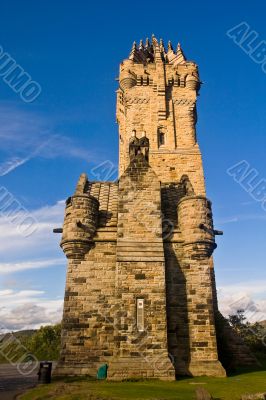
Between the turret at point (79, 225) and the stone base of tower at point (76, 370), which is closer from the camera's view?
the stone base of tower at point (76, 370)

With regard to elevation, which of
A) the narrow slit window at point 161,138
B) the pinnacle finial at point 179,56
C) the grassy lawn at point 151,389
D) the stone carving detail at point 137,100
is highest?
the pinnacle finial at point 179,56

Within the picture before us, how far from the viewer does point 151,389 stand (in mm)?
10391

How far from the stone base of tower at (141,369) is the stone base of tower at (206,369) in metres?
1.42

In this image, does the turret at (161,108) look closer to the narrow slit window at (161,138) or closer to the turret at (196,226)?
the narrow slit window at (161,138)

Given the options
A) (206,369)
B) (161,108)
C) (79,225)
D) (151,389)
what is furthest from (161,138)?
(151,389)

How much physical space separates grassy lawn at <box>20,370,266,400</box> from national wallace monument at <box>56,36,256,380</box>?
1012mm

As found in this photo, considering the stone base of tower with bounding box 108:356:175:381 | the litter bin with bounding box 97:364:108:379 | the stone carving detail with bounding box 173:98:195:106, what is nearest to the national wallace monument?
the stone base of tower with bounding box 108:356:175:381

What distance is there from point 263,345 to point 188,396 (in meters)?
20.3

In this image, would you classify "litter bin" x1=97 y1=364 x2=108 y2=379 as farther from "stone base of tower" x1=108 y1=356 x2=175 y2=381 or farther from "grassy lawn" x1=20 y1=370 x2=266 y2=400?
"grassy lawn" x1=20 y1=370 x2=266 y2=400

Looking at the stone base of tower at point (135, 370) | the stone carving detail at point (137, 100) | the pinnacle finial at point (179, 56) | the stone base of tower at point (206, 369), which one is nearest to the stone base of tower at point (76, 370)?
the stone base of tower at point (135, 370)

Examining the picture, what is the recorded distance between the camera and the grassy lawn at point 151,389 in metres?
9.14

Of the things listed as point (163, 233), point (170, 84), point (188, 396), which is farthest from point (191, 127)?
point (188, 396)

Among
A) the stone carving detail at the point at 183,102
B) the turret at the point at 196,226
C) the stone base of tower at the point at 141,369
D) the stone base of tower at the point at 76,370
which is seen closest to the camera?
the stone base of tower at the point at 141,369

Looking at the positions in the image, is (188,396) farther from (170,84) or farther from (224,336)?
(170,84)
